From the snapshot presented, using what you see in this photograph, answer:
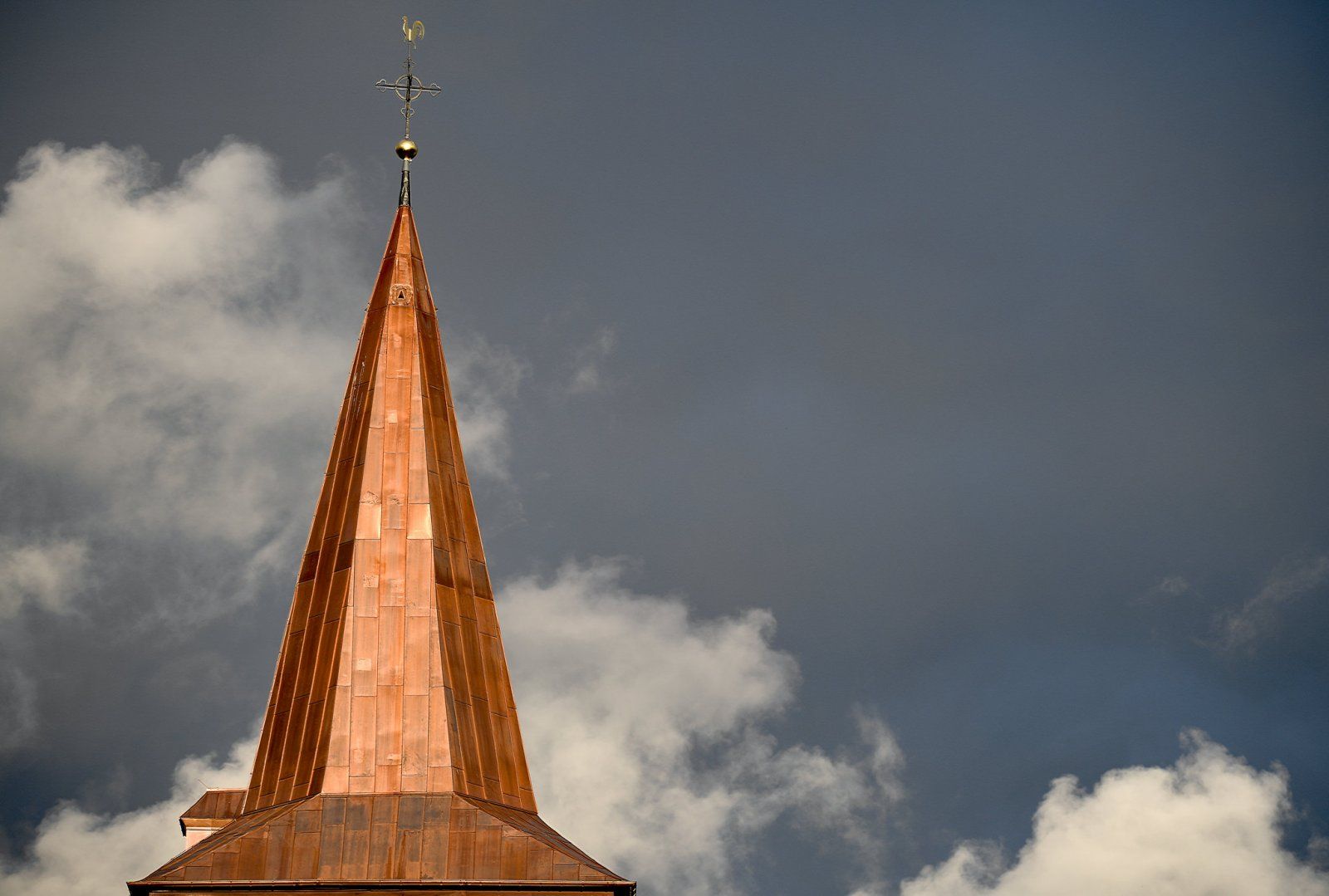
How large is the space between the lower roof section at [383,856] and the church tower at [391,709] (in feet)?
0.10

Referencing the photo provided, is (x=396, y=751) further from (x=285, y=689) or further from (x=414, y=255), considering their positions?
(x=414, y=255)

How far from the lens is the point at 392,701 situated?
143 ft

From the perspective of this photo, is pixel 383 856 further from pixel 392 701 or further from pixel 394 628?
pixel 394 628

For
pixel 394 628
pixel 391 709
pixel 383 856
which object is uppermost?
pixel 394 628

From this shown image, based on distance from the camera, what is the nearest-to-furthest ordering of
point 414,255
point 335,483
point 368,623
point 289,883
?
1. point 289,883
2. point 368,623
3. point 335,483
4. point 414,255

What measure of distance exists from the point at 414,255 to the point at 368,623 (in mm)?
10060

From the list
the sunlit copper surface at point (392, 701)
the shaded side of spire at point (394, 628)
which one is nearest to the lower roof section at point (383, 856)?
the sunlit copper surface at point (392, 701)

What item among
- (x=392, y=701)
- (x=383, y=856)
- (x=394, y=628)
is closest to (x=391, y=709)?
(x=392, y=701)

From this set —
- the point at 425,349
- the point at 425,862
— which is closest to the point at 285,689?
the point at 425,862

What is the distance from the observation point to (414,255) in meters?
51.7

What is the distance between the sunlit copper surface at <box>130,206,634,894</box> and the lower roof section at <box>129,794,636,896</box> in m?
0.03

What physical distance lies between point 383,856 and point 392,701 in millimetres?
2949

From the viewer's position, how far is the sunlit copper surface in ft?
138

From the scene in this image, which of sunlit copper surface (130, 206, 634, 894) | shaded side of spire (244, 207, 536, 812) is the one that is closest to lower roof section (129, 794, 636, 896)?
sunlit copper surface (130, 206, 634, 894)
